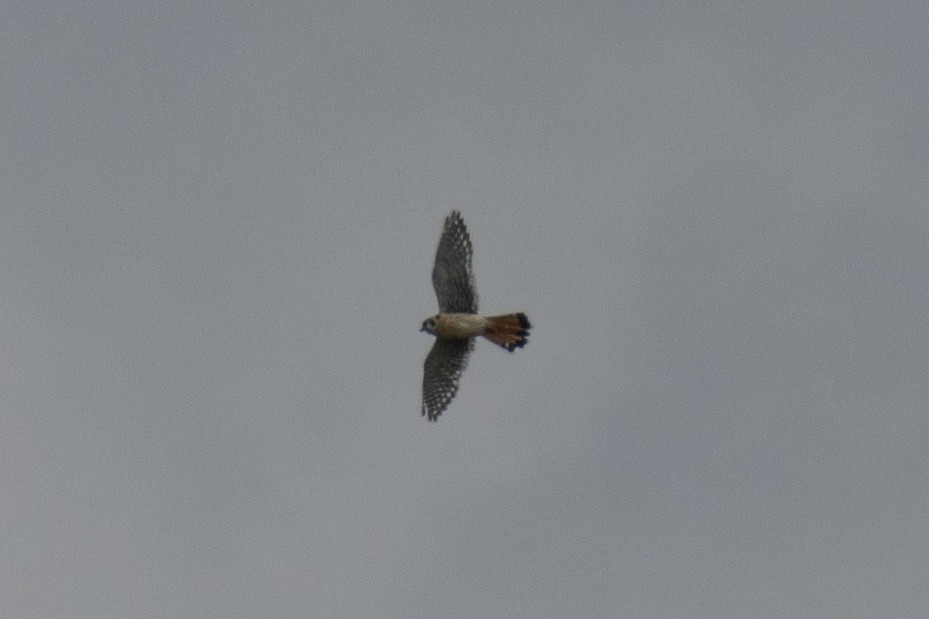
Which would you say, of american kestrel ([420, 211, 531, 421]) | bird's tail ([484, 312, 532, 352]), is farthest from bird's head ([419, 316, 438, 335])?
bird's tail ([484, 312, 532, 352])

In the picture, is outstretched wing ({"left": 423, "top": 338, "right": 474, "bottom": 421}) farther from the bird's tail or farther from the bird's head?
the bird's tail

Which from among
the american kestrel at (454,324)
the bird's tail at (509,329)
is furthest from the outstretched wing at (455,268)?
the bird's tail at (509,329)

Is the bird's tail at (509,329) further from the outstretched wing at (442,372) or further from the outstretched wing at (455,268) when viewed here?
the outstretched wing at (442,372)

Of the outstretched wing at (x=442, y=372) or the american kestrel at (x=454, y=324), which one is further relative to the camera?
the outstretched wing at (x=442, y=372)

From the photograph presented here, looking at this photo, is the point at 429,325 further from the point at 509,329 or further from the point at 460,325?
the point at 509,329

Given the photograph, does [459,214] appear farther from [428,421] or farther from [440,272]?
[428,421]
